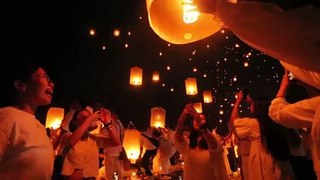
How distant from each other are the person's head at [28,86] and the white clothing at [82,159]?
2.00 metres

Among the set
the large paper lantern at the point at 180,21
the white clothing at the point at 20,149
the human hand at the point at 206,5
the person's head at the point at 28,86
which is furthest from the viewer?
the person's head at the point at 28,86

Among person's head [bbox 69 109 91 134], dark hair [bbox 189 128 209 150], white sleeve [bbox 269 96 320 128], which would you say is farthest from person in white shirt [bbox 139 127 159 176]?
white sleeve [bbox 269 96 320 128]

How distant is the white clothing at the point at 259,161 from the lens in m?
4.21

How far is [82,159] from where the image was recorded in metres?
4.68

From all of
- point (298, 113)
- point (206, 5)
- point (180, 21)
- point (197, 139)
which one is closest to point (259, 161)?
point (197, 139)

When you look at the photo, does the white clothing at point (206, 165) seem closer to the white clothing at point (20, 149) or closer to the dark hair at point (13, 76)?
the white clothing at point (20, 149)

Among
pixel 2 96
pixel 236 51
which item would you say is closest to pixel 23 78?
pixel 2 96

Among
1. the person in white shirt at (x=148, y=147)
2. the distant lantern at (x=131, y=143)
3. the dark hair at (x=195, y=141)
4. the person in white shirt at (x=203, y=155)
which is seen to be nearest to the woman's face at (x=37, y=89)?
the person in white shirt at (x=203, y=155)

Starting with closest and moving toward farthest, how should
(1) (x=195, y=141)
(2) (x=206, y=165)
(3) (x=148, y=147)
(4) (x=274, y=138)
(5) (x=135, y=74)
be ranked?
(4) (x=274, y=138), (2) (x=206, y=165), (1) (x=195, y=141), (3) (x=148, y=147), (5) (x=135, y=74)

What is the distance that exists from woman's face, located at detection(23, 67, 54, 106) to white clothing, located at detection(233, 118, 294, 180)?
10.7 feet

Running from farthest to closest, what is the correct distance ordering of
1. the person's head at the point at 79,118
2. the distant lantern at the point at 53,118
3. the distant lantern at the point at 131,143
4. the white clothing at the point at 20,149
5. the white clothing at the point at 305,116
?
the distant lantern at the point at 53,118 → the distant lantern at the point at 131,143 → the person's head at the point at 79,118 → the white clothing at the point at 305,116 → the white clothing at the point at 20,149

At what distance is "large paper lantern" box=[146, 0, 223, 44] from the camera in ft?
6.39

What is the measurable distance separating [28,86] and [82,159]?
7.34 ft

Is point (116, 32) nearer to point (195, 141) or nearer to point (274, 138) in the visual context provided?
point (195, 141)
